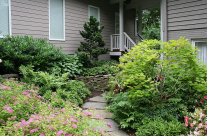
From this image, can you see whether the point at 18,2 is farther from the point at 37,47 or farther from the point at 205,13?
the point at 205,13

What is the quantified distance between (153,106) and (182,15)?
13.4ft

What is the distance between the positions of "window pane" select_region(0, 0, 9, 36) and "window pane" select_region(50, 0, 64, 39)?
5.62 feet

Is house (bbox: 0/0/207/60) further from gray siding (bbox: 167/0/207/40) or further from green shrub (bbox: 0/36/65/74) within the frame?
green shrub (bbox: 0/36/65/74)

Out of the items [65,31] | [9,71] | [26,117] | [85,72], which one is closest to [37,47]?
[9,71]

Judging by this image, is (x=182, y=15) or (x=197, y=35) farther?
(x=182, y=15)

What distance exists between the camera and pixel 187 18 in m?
6.24

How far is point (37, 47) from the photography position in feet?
17.7

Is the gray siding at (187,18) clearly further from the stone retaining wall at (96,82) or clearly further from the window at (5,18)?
the window at (5,18)

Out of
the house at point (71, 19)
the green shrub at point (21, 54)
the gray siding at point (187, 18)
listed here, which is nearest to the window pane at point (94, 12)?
the house at point (71, 19)

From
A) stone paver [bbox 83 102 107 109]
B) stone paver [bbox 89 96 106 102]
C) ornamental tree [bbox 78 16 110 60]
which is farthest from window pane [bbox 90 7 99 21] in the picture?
stone paver [bbox 83 102 107 109]

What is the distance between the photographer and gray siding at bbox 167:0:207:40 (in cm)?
588

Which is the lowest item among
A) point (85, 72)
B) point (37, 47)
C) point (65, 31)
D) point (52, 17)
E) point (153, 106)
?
point (153, 106)

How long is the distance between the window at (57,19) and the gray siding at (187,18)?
14.4 ft

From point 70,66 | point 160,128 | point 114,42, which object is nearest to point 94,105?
point 70,66
